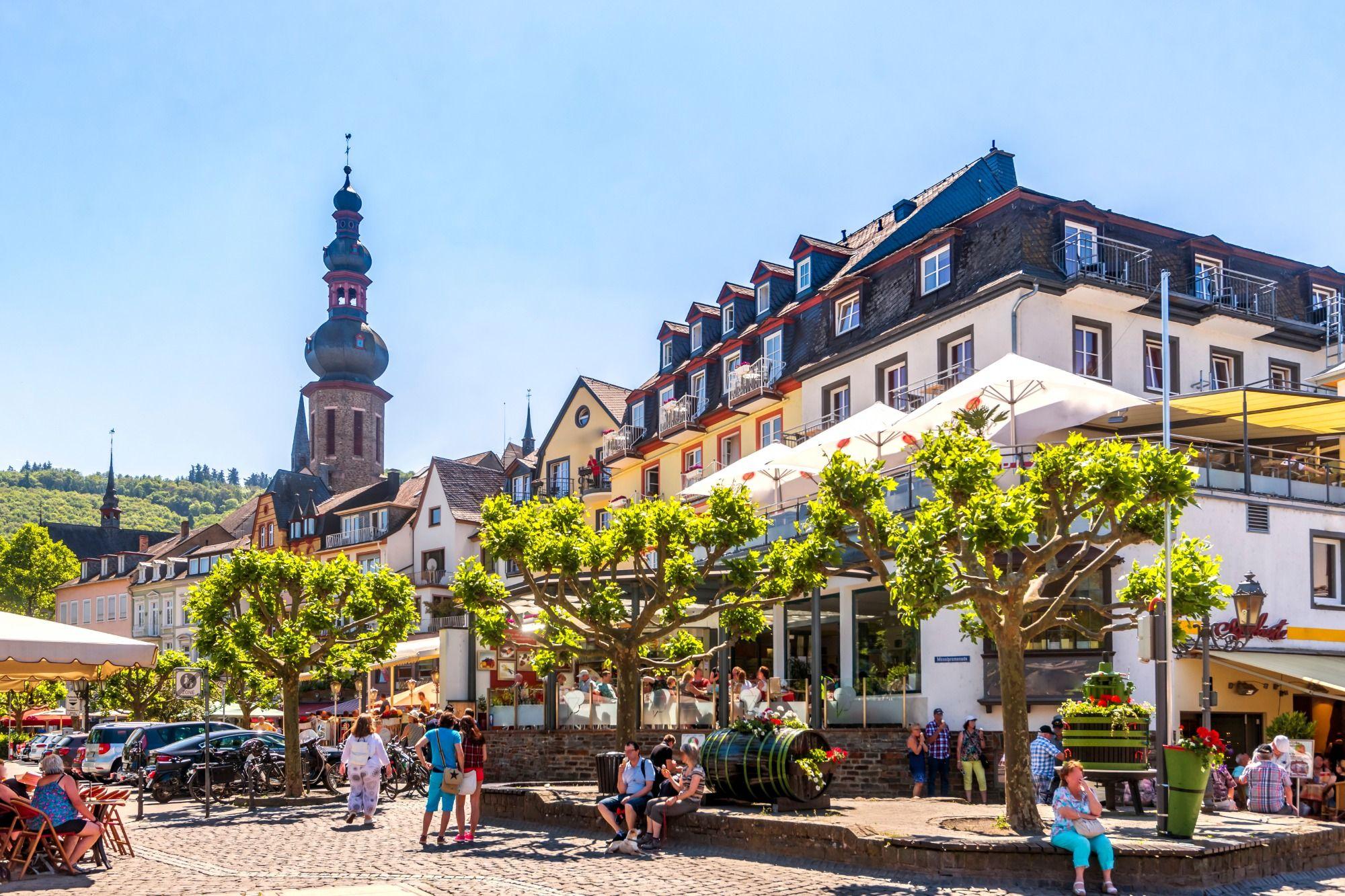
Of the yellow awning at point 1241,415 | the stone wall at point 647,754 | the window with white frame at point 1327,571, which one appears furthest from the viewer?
the window with white frame at point 1327,571

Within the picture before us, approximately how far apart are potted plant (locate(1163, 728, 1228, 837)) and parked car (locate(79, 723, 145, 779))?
1045 inches

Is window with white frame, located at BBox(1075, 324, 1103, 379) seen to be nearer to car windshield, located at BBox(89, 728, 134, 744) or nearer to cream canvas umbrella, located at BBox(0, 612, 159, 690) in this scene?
cream canvas umbrella, located at BBox(0, 612, 159, 690)

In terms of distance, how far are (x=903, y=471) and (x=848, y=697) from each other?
6028 millimetres

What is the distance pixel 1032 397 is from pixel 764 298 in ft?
60.9

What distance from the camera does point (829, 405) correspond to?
37.3 m

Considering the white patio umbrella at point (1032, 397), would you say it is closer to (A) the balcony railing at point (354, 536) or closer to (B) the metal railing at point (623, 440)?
Answer: (B) the metal railing at point (623, 440)

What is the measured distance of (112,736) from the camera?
119 ft

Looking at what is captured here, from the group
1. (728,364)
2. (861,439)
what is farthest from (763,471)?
(728,364)

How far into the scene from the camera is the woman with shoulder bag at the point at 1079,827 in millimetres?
13125

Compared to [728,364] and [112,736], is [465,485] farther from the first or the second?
[112,736]

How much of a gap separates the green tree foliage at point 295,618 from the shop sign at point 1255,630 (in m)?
14.1

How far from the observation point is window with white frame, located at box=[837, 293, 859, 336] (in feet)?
121

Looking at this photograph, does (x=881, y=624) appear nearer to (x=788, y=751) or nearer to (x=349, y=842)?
(x=788, y=751)

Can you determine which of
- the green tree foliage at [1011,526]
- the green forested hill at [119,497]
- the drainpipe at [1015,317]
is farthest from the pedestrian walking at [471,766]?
the green forested hill at [119,497]
